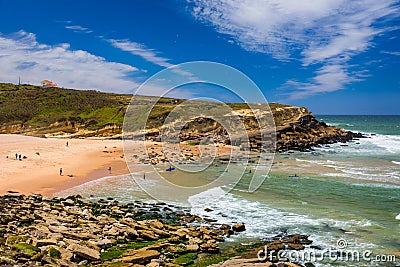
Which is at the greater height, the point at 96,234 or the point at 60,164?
the point at 60,164

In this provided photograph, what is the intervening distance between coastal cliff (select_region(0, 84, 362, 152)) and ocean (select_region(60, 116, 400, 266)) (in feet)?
72.4

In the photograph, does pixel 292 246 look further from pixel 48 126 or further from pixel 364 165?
pixel 48 126

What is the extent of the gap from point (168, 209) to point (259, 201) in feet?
20.9

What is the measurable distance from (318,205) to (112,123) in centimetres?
5325

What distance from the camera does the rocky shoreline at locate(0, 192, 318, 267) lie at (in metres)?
11.2

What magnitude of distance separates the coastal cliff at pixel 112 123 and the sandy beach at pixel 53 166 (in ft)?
57.4

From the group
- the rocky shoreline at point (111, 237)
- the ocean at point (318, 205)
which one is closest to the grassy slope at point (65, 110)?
the ocean at point (318, 205)

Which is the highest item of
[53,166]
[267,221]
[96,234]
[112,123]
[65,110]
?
[65,110]

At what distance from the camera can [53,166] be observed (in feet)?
108

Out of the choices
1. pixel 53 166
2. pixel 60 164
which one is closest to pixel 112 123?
pixel 60 164

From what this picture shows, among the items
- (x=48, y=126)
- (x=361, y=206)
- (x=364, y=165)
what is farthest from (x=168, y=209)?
(x=48, y=126)

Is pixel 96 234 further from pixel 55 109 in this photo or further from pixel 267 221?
pixel 55 109

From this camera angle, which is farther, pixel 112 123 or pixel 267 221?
pixel 112 123

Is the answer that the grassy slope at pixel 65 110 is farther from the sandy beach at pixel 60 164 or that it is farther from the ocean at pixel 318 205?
the ocean at pixel 318 205
